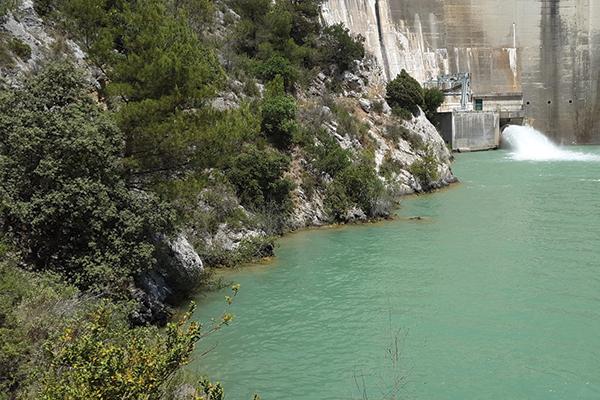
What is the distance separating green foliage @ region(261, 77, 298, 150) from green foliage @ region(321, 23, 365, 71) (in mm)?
9595

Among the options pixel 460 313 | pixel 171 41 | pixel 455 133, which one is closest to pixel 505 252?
pixel 460 313

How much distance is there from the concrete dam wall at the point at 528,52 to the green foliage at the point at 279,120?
91.4 feet

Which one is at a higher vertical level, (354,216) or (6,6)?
(6,6)

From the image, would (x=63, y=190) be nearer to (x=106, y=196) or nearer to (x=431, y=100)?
(x=106, y=196)

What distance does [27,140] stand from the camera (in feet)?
27.5

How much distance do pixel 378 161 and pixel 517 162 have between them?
14.3 metres

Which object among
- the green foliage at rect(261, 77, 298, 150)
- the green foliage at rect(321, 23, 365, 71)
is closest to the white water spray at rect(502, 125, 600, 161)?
the green foliage at rect(321, 23, 365, 71)

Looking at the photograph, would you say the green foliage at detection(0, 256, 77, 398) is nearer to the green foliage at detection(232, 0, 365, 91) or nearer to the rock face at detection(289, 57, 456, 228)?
the rock face at detection(289, 57, 456, 228)

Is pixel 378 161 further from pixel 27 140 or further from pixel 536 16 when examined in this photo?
pixel 536 16

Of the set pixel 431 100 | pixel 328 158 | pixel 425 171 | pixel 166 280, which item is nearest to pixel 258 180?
pixel 328 158

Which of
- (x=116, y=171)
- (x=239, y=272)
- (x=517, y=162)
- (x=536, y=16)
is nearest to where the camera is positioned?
(x=116, y=171)

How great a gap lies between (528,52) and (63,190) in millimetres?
47241

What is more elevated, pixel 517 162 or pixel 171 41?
pixel 171 41

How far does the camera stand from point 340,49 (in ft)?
96.8
